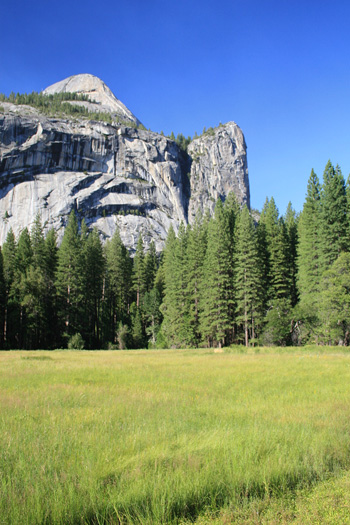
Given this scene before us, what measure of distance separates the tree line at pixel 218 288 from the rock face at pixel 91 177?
5438cm

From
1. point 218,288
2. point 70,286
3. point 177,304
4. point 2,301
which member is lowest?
point 177,304

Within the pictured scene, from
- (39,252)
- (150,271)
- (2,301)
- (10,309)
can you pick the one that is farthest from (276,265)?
(2,301)

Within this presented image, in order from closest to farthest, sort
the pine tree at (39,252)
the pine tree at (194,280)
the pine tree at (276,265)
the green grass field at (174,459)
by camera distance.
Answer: the green grass field at (174,459) → the pine tree at (276,265) → the pine tree at (194,280) → the pine tree at (39,252)

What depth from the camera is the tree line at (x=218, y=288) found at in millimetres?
36875

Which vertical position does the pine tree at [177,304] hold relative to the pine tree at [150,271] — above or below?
below

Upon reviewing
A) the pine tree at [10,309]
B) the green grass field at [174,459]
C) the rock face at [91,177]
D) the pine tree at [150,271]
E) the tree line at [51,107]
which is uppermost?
the tree line at [51,107]

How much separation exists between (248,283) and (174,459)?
116 feet

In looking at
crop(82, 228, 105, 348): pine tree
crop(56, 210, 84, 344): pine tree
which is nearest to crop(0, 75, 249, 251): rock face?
crop(82, 228, 105, 348): pine tree

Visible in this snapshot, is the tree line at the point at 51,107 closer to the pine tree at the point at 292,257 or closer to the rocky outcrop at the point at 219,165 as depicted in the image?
the rocky outcrop at the point at 219,165

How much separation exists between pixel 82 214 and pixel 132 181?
25.9m

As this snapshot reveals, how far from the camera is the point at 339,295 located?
104 ft

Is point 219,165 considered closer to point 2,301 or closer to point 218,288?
point 218,288

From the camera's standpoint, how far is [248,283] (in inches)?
1544

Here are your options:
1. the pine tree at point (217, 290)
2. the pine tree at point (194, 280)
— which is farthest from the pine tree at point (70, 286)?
the pine tree at point (217, 290)
